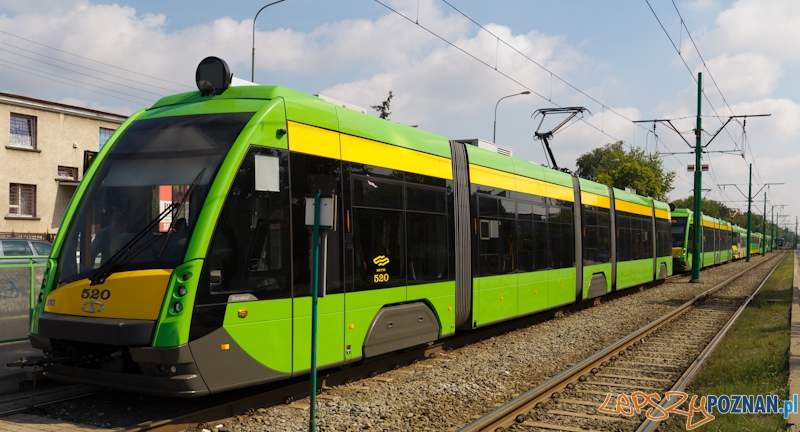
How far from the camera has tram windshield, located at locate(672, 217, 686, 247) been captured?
3181 cm

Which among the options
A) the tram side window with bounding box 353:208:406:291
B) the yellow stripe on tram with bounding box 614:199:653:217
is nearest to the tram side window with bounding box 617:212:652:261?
the yellow stripe on tram with bounding box 614:199:653:217

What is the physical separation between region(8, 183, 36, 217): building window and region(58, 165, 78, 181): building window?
1.34m

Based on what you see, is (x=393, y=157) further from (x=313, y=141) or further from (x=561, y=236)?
(x=561, y=236)

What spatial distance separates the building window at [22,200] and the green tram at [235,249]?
2440 cm

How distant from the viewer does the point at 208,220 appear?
20.0ft

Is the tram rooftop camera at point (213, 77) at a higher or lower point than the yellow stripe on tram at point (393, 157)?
higher

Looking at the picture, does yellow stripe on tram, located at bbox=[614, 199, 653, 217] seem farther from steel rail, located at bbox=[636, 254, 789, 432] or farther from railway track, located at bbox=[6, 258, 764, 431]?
railway track, located at bbox=[6, 258, 764, 431]

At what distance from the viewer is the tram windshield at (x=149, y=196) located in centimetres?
623

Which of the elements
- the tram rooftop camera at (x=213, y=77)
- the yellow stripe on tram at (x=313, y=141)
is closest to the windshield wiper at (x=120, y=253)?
the yellow stripe on tram at (x=313, y=141)

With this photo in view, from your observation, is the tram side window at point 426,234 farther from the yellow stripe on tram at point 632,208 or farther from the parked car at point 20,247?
the parked car at point 20,247

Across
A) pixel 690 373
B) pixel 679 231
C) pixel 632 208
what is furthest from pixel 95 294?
pixel 679 231

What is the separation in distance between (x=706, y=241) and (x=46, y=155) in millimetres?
33352

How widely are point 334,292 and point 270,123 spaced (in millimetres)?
1952

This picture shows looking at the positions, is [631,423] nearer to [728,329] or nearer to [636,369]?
[636,369]
